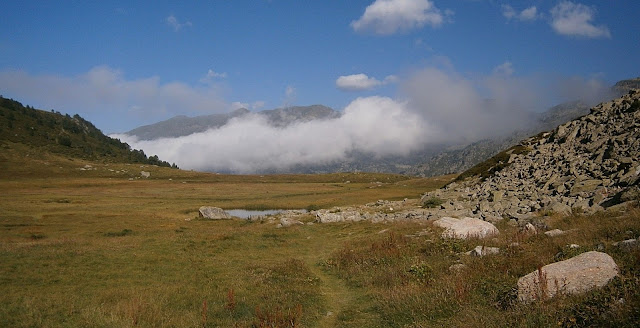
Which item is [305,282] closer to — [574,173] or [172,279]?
[172,279]

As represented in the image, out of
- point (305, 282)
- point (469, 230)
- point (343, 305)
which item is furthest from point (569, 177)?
point (343, 305)

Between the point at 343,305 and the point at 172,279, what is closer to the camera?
the point at 343,305

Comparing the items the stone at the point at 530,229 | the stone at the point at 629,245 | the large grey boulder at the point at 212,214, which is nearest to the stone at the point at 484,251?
the stone at the point at 530,229

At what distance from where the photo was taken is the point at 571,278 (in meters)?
10.8

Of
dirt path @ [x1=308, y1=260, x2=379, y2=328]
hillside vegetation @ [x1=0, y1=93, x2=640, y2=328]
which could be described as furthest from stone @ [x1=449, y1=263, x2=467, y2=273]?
dirt path @ [x1=308, y1=260, x2=379, y2=328]

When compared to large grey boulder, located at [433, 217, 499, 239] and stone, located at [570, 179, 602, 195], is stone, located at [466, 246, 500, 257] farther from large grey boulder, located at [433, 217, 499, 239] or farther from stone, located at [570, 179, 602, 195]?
stone, located at [570, 179, 602, 195]

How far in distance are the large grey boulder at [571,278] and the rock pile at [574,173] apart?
18.2 m

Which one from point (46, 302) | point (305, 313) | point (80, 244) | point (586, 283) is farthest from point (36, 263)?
point (586, 283)

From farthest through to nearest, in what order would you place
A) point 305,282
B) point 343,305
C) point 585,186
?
point 585,186, point 305,282, point 343,305

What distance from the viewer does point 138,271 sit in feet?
72.6

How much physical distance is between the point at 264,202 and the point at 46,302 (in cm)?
7550

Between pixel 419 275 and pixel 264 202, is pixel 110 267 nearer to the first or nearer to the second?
pixel 419 275

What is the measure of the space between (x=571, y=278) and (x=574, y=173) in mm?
33386

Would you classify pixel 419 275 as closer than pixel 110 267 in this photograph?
Yes
